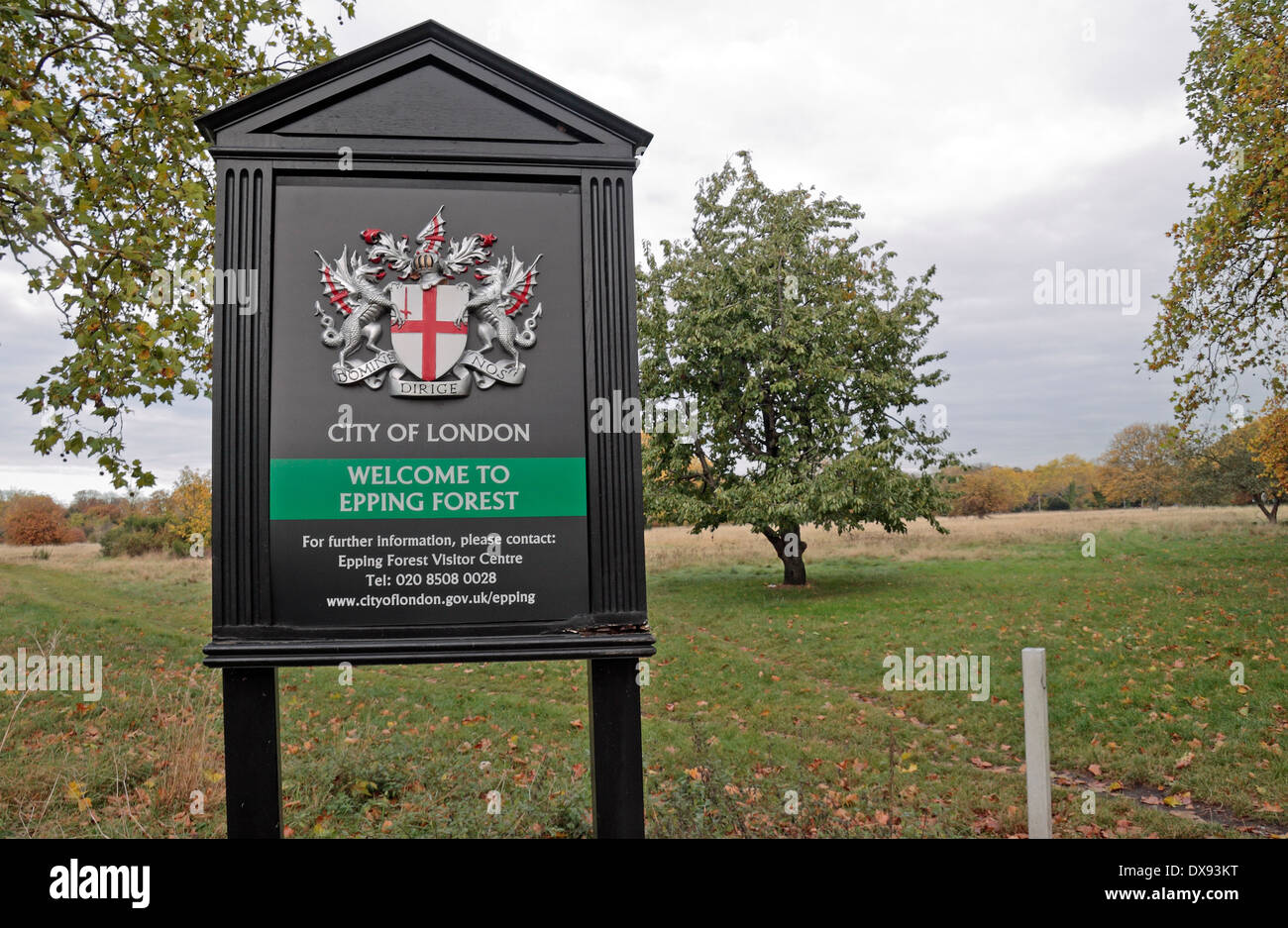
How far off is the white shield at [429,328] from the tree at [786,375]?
477 inches

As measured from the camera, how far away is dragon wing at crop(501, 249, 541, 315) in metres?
3.81

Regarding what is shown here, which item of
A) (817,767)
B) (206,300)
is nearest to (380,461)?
(206,300)

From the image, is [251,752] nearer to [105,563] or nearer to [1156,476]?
[105,563]

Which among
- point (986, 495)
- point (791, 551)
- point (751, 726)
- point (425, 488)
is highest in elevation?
point (425, 488)

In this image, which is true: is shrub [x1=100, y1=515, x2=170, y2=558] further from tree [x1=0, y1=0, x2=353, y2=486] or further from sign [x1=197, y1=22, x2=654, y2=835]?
sign [x1=197, y1=22, x2=654, y2=835]

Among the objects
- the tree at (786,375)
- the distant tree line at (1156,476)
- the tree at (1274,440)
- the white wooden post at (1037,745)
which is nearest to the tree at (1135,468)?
the distant tree line at (1156,476)

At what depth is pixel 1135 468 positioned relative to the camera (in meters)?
48.1

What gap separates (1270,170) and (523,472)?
1185 centimetres

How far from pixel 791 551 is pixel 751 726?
31.8ft

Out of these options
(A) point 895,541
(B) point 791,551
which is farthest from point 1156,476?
(B) point 791,551

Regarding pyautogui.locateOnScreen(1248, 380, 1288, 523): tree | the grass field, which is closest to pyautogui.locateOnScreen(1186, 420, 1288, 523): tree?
pyautogui.locateOnScreen(1248, 380, 1288, 523): tree

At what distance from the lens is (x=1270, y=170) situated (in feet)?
32.2

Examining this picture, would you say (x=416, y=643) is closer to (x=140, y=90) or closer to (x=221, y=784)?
(x=221, y=784)
